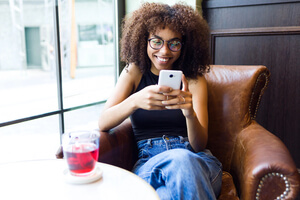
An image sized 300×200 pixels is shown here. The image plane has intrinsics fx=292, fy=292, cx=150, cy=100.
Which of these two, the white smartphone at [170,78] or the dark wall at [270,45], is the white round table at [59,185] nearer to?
the white smartphone at [170,78]

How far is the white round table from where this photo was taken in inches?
28.4

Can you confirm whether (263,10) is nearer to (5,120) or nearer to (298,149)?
(298,149)

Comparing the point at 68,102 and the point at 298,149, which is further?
the point at 298,149

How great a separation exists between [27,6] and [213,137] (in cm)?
122

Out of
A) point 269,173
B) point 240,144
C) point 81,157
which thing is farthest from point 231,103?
point 81,157

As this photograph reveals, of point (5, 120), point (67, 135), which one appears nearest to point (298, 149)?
point (67, 135)

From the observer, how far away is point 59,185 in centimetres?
78

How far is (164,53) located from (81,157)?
2.23 ft

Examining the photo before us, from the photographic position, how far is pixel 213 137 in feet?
5.00

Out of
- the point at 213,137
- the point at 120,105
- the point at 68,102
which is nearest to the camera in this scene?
the point at 120,105

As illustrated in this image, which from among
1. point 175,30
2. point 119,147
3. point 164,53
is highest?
point 175,30

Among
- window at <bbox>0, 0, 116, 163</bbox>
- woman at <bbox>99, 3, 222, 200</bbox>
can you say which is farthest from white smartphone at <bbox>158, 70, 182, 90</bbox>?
window at <bbox>0, 0, 116, 163</bbox>

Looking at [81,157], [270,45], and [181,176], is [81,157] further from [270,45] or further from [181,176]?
[270,45]

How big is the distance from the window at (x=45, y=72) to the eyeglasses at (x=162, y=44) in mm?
625
